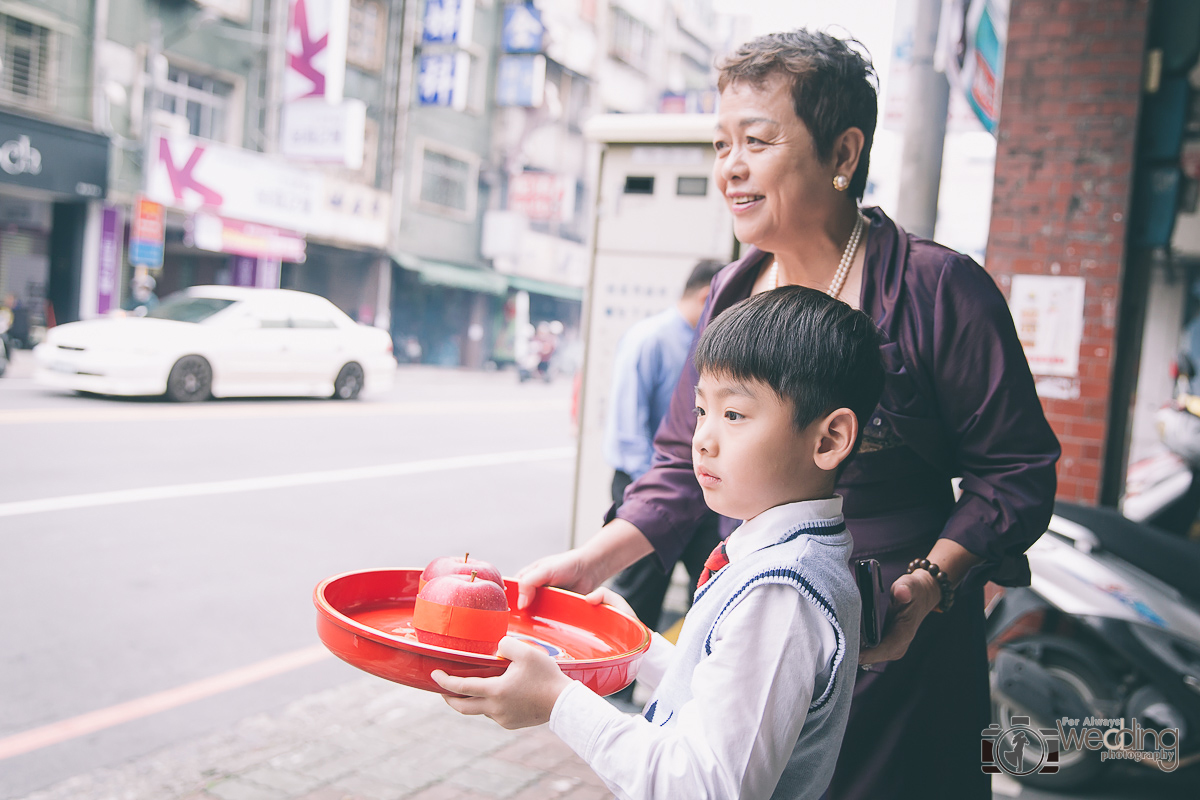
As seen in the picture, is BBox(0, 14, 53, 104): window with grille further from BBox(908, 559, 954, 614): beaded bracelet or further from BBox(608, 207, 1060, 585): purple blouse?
BBox(908, 559, 954, 614): beaded bracelet

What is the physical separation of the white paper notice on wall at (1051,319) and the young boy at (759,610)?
10.7 ft

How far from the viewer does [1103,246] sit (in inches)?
153

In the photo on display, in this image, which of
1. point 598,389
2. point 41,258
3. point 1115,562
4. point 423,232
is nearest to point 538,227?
point 423,232

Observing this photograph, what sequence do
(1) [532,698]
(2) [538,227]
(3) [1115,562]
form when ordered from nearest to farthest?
(1) [532,698] < (3) [1115,562] < (2) [538,227]

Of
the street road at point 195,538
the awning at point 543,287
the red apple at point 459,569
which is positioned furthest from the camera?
the awning at point 543,287

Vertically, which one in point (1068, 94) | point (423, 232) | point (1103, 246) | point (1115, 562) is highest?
point (423, 232)

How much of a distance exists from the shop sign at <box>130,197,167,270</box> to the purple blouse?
17.3m

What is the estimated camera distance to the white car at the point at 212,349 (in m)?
10.9

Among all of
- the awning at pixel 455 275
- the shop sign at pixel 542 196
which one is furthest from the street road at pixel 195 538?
the shop sign at pixel 542 196

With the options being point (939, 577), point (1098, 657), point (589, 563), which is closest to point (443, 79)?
point (1098, 657)

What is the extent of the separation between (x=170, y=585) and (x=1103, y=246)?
15.7 ft

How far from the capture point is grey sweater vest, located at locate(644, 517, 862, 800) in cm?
102

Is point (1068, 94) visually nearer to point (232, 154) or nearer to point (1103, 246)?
point (1103, 246)

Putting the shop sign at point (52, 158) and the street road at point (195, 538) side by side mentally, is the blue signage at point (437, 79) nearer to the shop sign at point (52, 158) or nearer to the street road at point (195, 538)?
the shop sign at point (52, 158)
